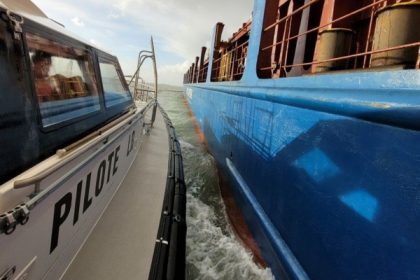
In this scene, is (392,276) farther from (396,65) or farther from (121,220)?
(121,220)

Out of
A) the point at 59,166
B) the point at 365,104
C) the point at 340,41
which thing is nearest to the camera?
the point at 59,166

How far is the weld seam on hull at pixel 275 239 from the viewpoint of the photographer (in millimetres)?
2293

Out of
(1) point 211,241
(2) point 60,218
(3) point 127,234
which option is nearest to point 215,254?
(1) point 211,241

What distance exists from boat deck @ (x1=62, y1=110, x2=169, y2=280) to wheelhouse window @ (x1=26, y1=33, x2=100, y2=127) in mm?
822

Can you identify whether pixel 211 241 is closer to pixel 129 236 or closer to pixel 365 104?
pixel 129 236

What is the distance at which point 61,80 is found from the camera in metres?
1.85

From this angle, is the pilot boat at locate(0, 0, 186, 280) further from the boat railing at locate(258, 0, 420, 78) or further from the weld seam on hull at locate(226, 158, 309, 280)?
the boat railing at locate(258, 0, 420, 78)

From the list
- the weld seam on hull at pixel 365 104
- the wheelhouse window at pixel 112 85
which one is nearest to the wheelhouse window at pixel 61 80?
the wheelhouse window at pixel 112 85

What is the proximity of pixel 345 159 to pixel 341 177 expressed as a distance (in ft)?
0.39

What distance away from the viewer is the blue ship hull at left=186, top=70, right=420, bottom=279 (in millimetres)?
1454

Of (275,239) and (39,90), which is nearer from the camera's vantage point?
(39,90)

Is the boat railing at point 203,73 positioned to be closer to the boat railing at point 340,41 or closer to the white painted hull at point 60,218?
the boat railing at point 340,41

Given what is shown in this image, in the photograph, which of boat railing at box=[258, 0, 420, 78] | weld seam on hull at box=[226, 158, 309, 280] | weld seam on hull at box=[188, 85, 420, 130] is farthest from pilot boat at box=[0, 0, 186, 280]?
→ boat railing at box=[258, 0, 420, 78]

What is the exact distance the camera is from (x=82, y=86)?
2211 millimetres
